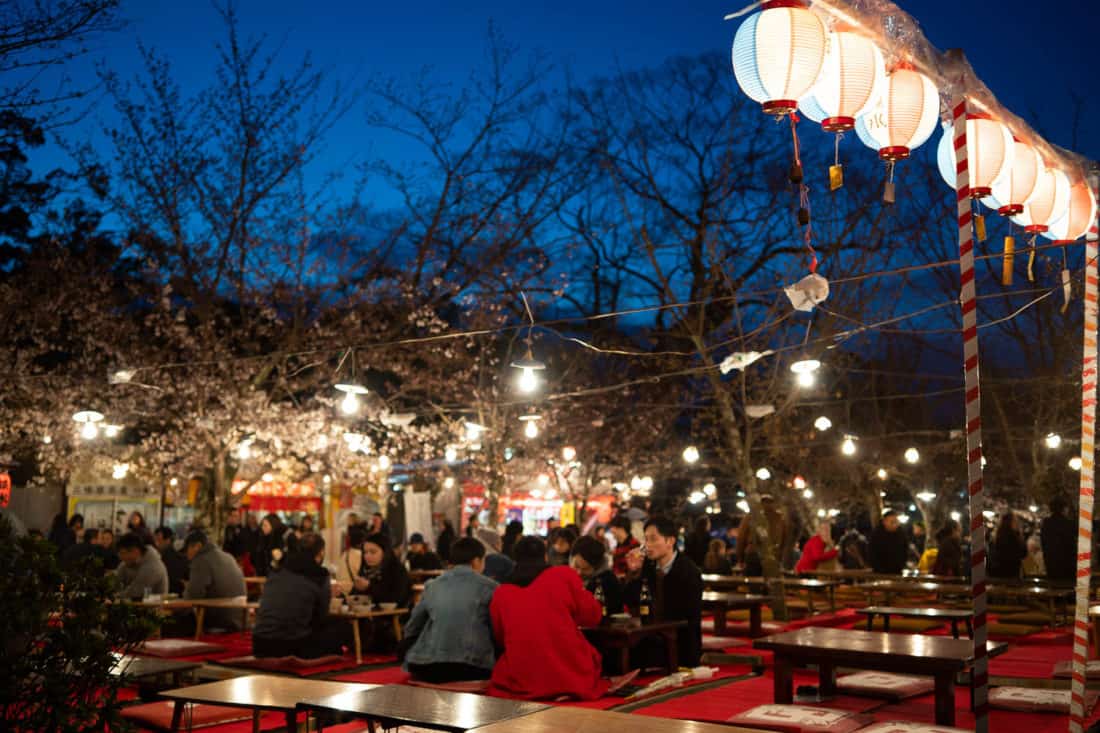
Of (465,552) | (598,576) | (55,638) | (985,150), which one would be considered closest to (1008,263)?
(985,150)

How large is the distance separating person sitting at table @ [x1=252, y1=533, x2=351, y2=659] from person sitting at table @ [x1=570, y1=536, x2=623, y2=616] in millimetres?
2669

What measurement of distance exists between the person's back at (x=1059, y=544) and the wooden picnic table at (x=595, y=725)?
39.0 ft

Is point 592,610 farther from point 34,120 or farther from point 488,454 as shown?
point 488,454

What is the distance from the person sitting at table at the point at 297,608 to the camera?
10.1 meters

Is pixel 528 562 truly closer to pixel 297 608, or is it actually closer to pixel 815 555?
pixel 297 608

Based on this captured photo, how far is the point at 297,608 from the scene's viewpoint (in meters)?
10.2

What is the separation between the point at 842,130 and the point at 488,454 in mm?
14409

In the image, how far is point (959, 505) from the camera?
43.8 metres

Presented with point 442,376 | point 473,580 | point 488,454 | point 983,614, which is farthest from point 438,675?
point 442,376

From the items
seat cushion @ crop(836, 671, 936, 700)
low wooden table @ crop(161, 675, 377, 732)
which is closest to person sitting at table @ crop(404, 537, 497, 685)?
low wooden table @ crop(161, 675, 377, 732)

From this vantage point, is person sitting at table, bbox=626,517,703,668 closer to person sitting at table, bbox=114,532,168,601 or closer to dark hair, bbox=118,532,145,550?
person sitting at table, bbox=114,532,168,601

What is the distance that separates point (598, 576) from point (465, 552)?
187 cm

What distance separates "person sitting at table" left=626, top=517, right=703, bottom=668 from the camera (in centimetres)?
958

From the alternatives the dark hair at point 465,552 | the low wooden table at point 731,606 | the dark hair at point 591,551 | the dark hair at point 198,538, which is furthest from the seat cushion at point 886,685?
the dark hair at point 198,538
